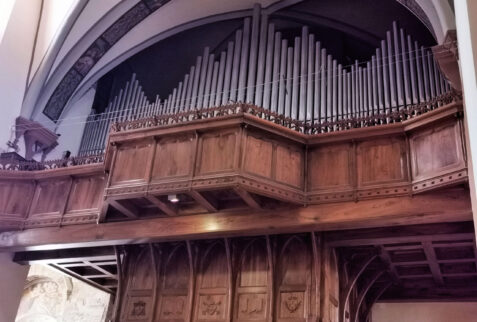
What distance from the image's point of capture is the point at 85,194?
8.57 m

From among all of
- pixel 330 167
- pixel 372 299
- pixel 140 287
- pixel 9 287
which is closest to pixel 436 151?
pixel 330 167

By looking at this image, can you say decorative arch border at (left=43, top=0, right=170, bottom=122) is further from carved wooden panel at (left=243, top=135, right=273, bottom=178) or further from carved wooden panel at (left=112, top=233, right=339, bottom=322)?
carved wooden panel at (left=243, top=135, right=273, bottom=178)

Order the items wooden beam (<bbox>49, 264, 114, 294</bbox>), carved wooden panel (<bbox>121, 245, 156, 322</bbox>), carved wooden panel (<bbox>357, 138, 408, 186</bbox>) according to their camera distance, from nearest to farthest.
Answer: carved wooden panel (<bbox>357, 138, 408, 186</bbox>) → carved wooden panel (<bbox>121, 245, 156, 322</bbox>) → wooden beam (<bbox>49, 264, 114, 294</bbox>)

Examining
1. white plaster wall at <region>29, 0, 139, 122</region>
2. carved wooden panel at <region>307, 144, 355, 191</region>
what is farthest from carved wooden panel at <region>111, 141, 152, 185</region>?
white plaster wall at <region>29, 0, 139, 122</region>

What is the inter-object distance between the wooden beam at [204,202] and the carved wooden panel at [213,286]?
36.1 inches

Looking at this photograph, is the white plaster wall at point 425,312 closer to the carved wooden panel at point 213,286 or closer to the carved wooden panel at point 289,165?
the carved wooden panel at point 213,286

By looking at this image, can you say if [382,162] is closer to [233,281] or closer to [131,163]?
[233,281]

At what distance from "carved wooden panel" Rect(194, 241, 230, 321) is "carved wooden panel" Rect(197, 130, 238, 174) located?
155 centimetres

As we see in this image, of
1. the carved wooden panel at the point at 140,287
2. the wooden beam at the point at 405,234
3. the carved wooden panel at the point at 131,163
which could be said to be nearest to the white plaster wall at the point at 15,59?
the carved wooden panel at the point at 131,163

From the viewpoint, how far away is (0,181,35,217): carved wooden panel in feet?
28.6

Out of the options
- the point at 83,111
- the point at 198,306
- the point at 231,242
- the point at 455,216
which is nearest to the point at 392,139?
the point at 455,216

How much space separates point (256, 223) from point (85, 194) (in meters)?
3.03

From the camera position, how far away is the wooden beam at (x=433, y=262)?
7.43m

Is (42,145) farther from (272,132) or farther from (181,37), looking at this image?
(272,132)
